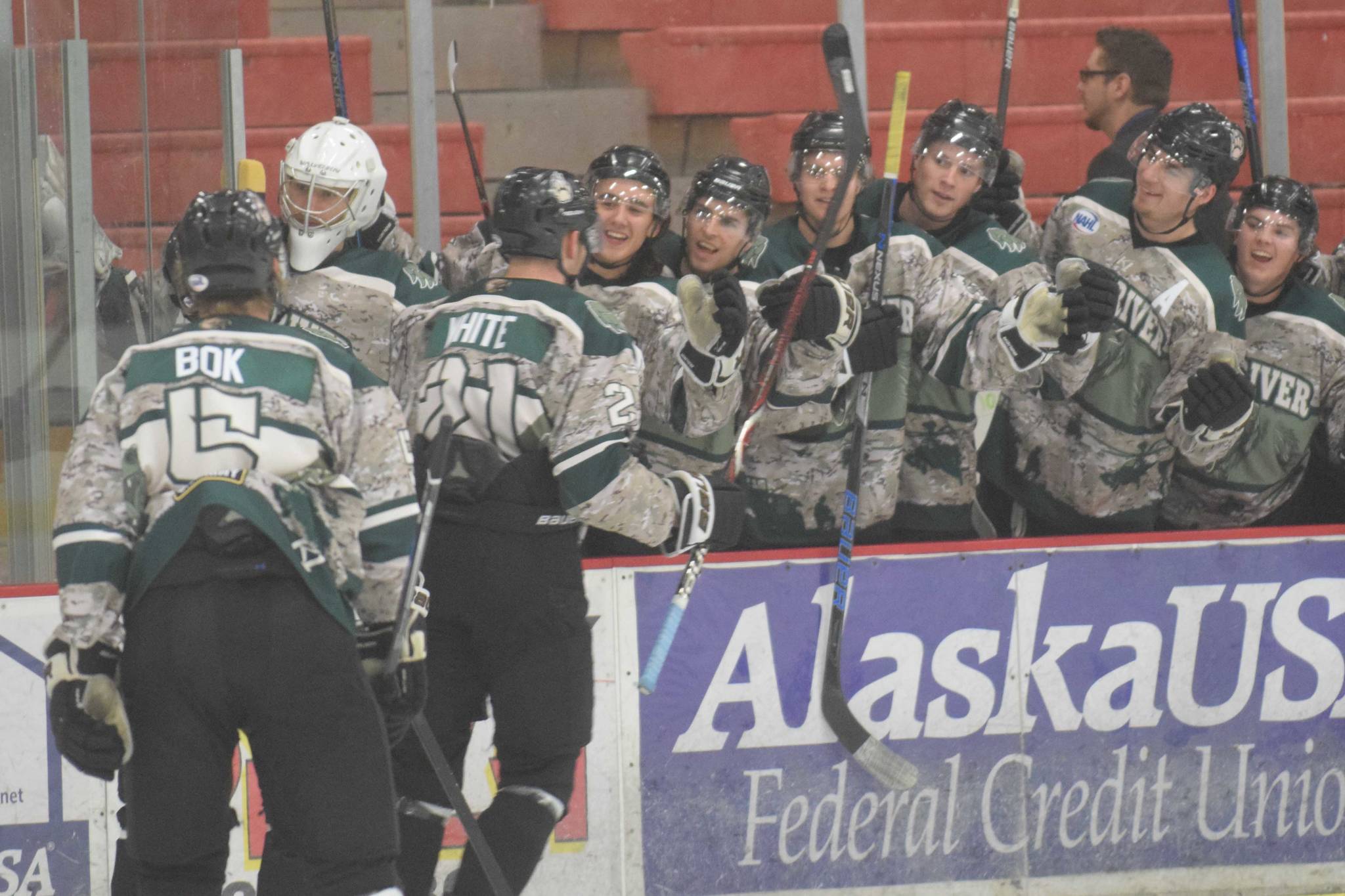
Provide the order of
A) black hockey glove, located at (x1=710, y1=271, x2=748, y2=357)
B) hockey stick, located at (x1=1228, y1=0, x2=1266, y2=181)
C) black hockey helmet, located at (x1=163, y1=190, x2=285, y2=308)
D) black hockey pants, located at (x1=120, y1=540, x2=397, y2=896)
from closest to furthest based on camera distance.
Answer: black hockey pants, located at (x1=120, y1=540, x2=397, y2=896), black hockey helmet, located at (x1=163, y1=190, x2=285, y2=308), black hockey glove, located at (x1=710, y1=271, x2=748, y2=357), hockey stick, located at (x1=1228, y1=0, x2=1266, y2=181)

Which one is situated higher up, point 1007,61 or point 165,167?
point 1007,61

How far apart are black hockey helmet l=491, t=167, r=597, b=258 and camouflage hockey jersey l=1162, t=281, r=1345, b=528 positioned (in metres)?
1.67

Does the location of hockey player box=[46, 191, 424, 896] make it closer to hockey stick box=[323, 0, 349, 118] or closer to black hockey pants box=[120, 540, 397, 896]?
black hockey pants box=[120, 540, 397, 896]

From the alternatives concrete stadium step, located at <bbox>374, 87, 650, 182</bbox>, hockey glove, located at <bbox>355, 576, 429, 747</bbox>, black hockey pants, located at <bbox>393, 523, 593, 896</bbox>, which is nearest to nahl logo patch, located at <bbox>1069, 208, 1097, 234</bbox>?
black hockey pants, located at <bbox>393, 523, 593, 896</bbox>

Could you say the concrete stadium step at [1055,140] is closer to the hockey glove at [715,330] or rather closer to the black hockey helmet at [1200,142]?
the black hockey helmet at [1200,142]

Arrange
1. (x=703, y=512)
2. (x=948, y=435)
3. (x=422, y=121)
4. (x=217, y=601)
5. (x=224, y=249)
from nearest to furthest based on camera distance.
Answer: (x=217, y=601), (x=224, y=249), (x=703, y=512), (x=948, y=435), (x=422, y=121)

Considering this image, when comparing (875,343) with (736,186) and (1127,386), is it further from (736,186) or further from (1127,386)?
(1127,386)

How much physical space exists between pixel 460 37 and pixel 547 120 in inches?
15.4

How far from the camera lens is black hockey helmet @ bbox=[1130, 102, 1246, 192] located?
3.73 meters

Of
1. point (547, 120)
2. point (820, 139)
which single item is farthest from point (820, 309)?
point (547, 120)

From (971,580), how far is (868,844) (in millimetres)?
579

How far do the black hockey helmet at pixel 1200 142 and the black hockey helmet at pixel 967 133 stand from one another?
1.03 feet

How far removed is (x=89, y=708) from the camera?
2393mm

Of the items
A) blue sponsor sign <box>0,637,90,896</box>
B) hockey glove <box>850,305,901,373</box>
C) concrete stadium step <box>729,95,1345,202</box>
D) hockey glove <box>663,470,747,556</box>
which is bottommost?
blue sponsor sign <box>0,637,90,896</box>
